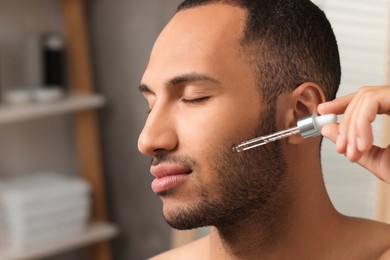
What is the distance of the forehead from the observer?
1034mm

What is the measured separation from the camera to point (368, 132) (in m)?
0.84

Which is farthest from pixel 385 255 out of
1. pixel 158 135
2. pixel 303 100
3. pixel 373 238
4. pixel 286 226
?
pixel 158 135

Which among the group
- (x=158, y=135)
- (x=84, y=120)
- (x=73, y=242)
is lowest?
(x=73, y=242)

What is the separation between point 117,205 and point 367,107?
88.5 inches

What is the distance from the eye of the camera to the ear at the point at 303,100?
1053mm

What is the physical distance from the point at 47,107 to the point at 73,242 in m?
0.51

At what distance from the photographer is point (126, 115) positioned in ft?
9.29

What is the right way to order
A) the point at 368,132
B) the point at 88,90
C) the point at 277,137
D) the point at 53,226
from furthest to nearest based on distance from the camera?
the point at 88,90
the point at 53,226
the point at 277,137
the point at 368,132

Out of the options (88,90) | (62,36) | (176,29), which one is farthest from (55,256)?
(176,29)

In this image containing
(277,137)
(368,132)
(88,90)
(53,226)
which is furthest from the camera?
(88,90)

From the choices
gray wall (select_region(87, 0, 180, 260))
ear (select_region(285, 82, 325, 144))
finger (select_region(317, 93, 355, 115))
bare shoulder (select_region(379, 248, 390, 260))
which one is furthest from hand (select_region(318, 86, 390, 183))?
gray wall (select_region(87, 0, 180, 260))

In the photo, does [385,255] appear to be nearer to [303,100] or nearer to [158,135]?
[303,100]

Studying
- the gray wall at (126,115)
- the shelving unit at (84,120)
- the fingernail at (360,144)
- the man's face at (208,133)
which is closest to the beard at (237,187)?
the man's face at (208,133)

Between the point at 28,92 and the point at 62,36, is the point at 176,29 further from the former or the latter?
the point at 62,36
